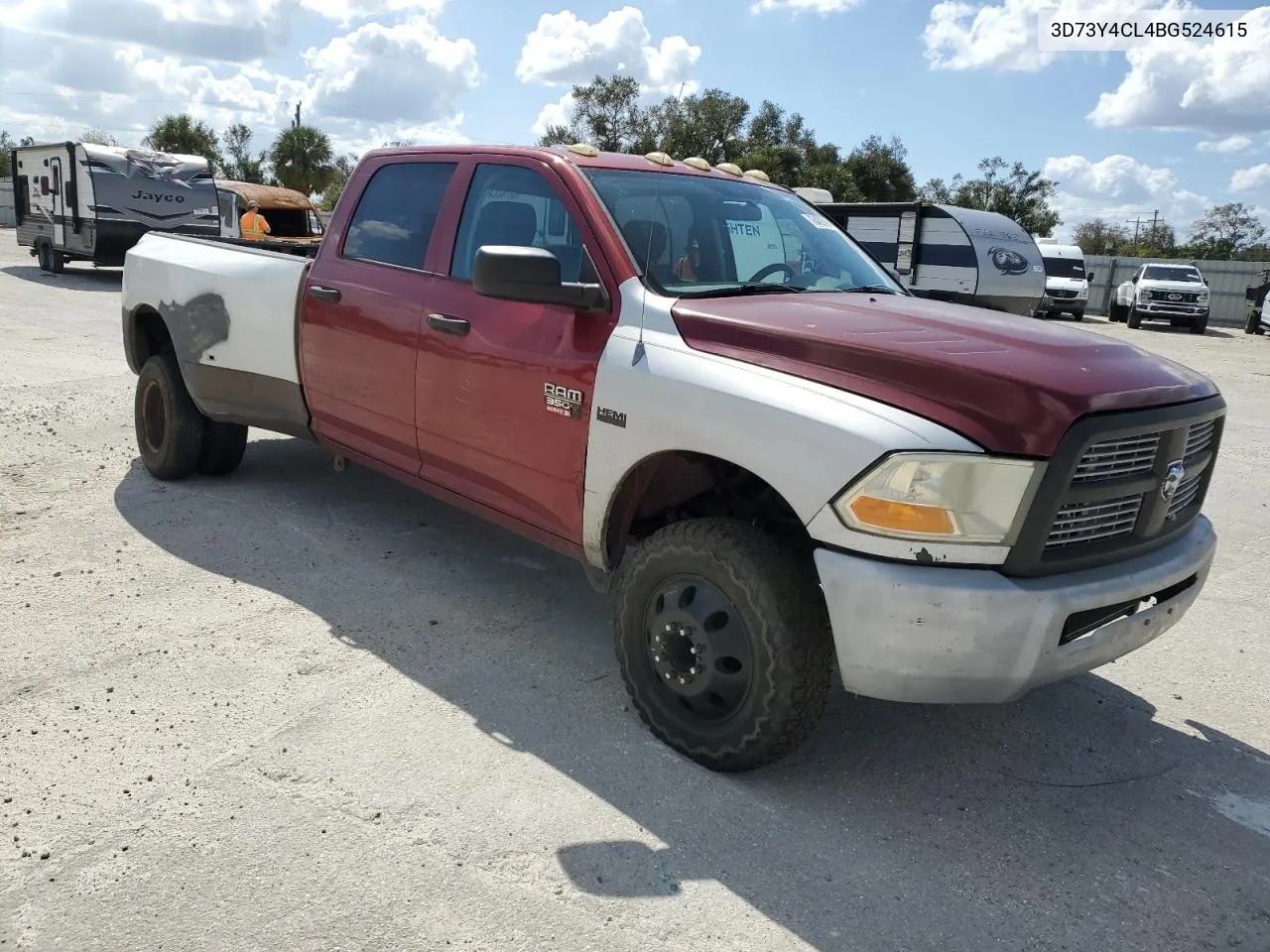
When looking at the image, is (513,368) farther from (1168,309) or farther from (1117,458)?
(1168,309)

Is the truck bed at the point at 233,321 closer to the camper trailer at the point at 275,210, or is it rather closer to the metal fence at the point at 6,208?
the camper trailer at the point at 275,210

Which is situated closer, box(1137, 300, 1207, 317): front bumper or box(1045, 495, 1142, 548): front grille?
box(1045, 495, 1142, 548): front grille

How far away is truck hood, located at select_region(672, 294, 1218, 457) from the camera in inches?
105

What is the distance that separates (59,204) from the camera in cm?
2005

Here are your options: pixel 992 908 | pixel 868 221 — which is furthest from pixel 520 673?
pixel 868 221

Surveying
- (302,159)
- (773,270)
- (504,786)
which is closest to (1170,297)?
(773,270)

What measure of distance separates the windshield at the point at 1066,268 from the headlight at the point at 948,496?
2790 cm

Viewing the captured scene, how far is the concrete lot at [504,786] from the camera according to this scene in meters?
2.57

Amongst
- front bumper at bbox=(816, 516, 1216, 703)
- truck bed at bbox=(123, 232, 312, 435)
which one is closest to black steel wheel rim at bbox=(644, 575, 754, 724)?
front bumper at bbox=(816, 516, 1216, 703)

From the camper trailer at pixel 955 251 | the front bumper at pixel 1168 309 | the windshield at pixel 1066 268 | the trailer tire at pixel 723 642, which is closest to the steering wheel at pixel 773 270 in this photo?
the trailer tire at pixel 723 642

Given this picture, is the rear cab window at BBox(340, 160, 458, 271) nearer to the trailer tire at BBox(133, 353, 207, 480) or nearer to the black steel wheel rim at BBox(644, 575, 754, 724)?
the trailer tire at BBox(133, 353, 207, 480)

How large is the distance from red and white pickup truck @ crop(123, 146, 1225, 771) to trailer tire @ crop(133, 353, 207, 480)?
4.30ft

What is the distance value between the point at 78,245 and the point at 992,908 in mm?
21196

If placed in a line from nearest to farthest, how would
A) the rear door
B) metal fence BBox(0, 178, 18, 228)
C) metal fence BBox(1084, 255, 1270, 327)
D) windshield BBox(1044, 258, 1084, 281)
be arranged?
the rear door < windshield BBox(1044, 258, 1084, 281) < metal fence BBox(1084, 255, 1270, 327) < metal fence BBox(0, 178, 18, 228)
